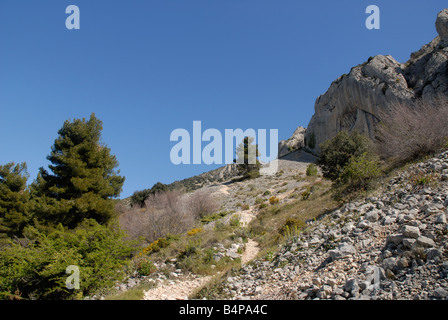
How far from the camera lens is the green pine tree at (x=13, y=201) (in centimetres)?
2141

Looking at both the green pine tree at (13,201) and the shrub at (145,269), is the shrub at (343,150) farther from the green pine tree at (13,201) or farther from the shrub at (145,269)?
the green pine tree at (13,201)

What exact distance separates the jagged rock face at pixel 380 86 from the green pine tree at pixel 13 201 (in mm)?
33960

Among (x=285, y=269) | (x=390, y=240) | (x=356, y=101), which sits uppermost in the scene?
(x=356, y=101)

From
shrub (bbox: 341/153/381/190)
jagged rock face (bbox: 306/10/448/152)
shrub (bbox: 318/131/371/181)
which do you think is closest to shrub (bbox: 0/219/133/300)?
shrub (bbox: 341/153/381/190)

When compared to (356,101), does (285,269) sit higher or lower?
lower

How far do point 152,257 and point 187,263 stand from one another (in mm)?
2397

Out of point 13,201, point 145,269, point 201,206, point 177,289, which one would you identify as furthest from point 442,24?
point 13,201

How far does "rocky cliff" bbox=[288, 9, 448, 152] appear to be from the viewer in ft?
103

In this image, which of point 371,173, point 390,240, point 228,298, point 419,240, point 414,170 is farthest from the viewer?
point 371,173

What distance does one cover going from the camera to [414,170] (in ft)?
33.5

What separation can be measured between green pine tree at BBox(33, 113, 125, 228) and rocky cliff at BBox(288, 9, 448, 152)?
2589cm

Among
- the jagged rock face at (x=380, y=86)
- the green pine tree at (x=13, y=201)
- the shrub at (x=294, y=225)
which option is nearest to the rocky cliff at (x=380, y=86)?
the jagged rock face at (x=380, y=86)
